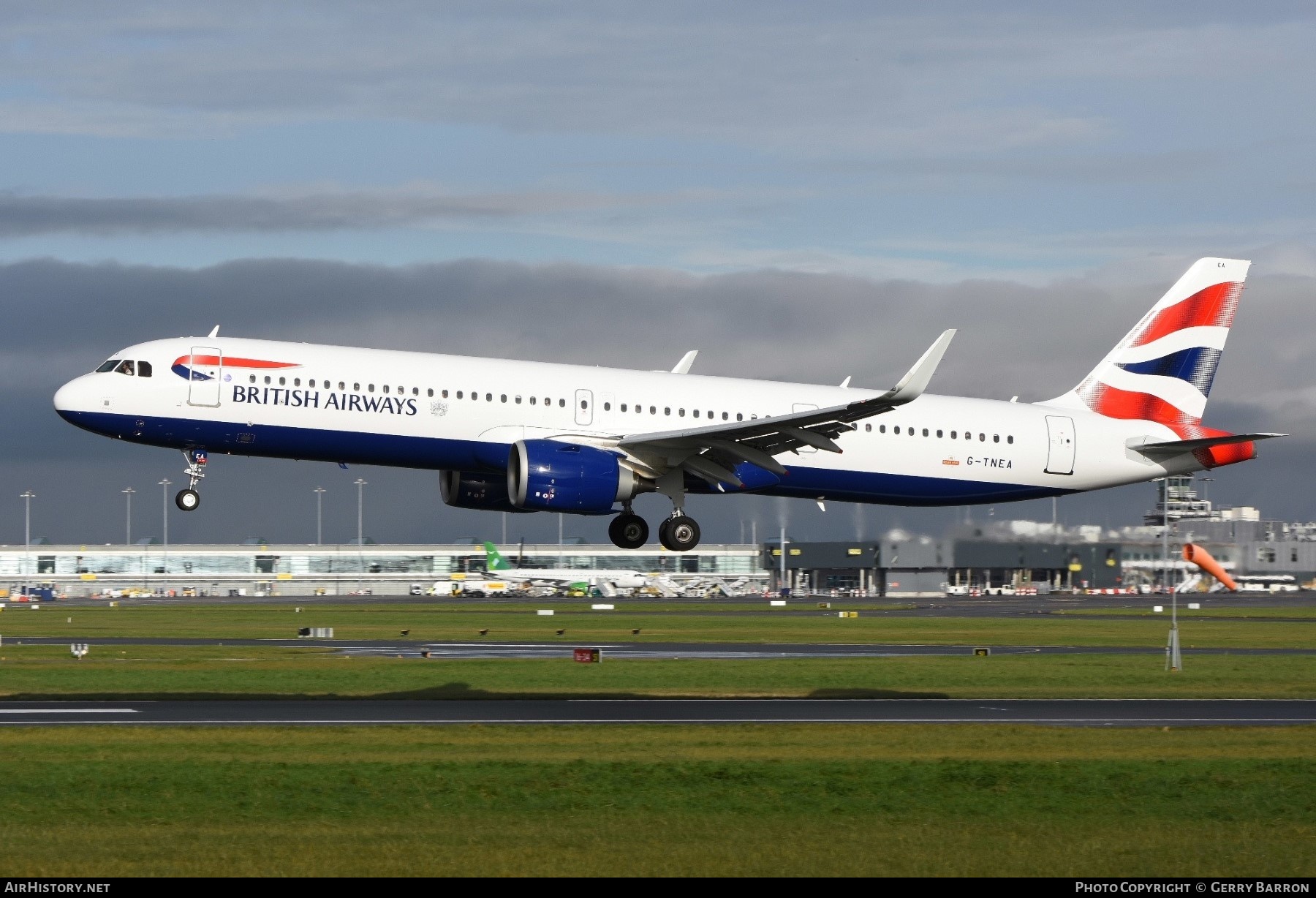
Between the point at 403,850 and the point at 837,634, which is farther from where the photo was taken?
the point at 837,634

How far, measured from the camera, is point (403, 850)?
19781mm

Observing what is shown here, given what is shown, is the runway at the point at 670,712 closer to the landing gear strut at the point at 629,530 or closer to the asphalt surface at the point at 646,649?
the landing gear strut at the point at 629,530

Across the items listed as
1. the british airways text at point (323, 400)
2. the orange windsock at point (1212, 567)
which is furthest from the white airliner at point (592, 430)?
the orange windsock at point (1212, 567)

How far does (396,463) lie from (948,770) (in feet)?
64.6

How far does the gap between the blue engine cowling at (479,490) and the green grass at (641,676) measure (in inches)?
191

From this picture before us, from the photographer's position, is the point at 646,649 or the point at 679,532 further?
the point at 646,649

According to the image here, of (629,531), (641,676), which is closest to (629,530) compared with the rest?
(629,531)

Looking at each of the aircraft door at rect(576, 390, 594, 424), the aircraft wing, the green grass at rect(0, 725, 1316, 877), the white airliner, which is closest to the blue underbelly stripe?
the white airliner

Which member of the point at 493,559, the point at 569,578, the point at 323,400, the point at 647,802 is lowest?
the point at 647,802

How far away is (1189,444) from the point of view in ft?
154

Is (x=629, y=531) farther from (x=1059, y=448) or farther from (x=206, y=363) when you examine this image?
(x=1059, y=448)

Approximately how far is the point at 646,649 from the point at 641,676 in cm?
1431
